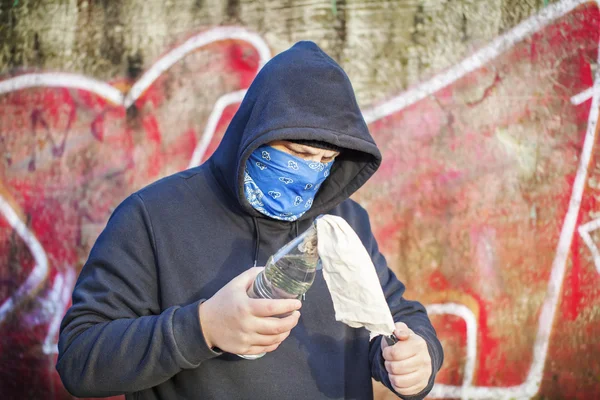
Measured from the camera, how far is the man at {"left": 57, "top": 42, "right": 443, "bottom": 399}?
1.44m

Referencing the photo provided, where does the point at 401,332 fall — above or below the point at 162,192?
below

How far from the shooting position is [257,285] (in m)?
1.38

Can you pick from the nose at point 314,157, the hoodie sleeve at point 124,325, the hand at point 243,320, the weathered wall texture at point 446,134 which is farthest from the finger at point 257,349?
the weathered wall texture at point 446,134

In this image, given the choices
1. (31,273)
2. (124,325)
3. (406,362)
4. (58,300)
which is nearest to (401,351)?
(406,362)

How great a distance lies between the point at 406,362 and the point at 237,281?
56 centimetres

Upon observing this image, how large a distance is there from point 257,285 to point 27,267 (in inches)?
98.0

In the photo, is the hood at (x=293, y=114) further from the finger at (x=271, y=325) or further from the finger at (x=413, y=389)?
the finger at (x=413, y=389)

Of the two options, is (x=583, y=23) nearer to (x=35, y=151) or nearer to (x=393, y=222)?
(x=393, y=222)

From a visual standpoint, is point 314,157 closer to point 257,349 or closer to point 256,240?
point 256,240

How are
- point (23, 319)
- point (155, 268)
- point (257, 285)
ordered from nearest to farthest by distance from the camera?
point (257, 285) → point (155, 268) → point (23, 319)

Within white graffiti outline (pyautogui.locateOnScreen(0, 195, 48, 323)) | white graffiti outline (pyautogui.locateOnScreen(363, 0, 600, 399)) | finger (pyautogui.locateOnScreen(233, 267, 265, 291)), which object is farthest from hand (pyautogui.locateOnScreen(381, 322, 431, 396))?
white graffiti outline (pyautogui.locateOnScreen(0, 195, 48, 323))

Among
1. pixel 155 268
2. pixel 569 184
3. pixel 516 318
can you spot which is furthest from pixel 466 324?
pixel 155 268

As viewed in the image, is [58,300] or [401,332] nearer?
[401,332]

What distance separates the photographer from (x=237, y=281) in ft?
4.51
